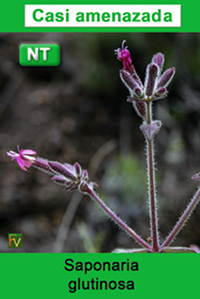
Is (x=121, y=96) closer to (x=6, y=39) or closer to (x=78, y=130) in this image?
(x=78, y=130)

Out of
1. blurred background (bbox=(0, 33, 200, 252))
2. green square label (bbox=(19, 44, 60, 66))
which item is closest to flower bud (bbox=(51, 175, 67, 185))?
green square label (bbox=(19, 44, 60, 66))

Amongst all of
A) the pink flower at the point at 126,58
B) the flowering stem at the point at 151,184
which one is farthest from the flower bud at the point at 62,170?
the pink flower at the point at 126,58

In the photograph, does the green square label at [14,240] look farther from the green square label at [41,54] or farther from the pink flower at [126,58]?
the pink flower at [126,58]
